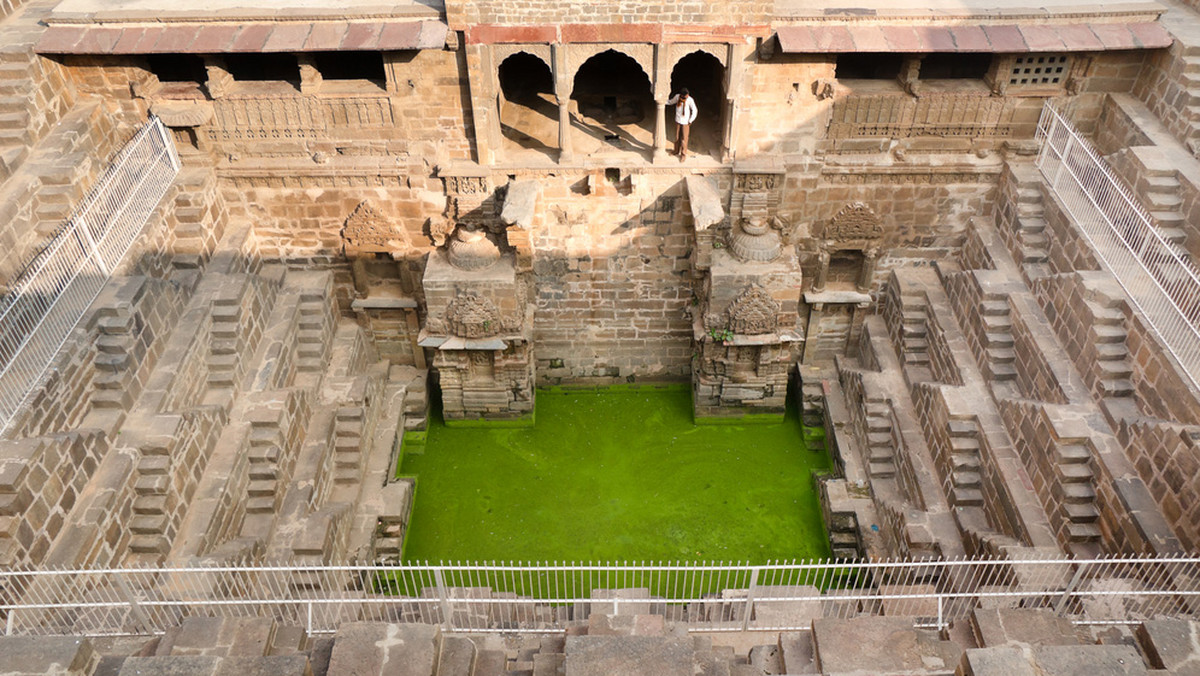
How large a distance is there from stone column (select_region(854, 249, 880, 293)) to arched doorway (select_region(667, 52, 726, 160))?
3350 mm

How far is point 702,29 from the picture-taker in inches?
475

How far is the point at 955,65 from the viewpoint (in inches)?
551

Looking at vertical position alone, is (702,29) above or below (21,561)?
above

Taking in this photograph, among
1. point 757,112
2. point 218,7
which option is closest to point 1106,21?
point 757,112

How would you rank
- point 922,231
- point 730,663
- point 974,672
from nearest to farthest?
point 974,672
point 730,663
point 922,231

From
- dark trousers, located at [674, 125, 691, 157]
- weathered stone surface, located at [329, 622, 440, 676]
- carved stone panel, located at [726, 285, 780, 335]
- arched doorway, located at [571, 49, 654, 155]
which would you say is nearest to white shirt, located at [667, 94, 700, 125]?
dark trousers, located at [674, 125, 691, 157]

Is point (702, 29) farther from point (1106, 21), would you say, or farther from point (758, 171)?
point (1106, 21)

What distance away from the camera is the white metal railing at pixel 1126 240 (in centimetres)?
1024

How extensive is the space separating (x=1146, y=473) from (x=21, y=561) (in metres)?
13.0

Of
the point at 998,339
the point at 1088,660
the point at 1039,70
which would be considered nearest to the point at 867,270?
the point at 998,339

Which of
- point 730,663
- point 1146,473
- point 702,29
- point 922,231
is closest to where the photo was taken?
point 730,663

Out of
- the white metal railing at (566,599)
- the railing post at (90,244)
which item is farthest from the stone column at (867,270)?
the railing post at (90,244)

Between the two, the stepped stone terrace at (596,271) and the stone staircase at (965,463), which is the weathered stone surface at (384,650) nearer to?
the stepped stone terrace at (596,271)

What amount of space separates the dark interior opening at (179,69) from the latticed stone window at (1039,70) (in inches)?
518
